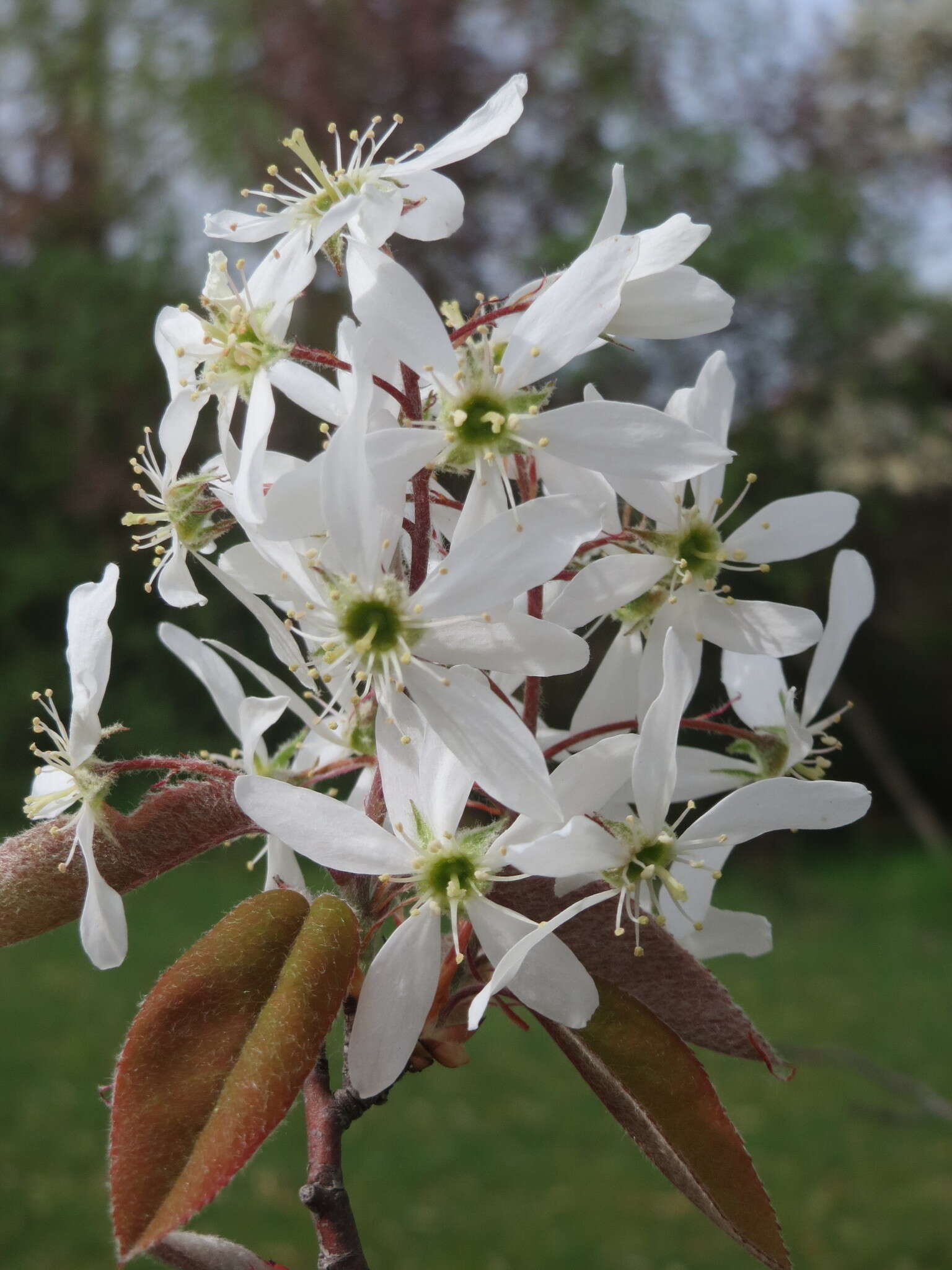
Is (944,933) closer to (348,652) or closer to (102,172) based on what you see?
(348,652)

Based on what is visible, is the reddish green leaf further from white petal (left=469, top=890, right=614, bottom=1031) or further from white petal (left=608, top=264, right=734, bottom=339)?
white petal (left=608, top=264, right=734, bottom=339)

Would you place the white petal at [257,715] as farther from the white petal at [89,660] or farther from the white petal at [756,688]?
the white petal at [756,688]

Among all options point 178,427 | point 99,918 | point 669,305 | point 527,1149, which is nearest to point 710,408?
point 669,305

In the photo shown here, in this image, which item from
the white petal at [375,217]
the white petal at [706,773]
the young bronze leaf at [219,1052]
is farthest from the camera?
the white petal at [706,773]

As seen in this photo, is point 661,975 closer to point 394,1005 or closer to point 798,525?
point 394,1005

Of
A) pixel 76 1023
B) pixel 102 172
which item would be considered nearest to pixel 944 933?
pixel 76 1023

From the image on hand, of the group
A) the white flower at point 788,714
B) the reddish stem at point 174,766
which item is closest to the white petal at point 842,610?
the white flower at point 788,714
